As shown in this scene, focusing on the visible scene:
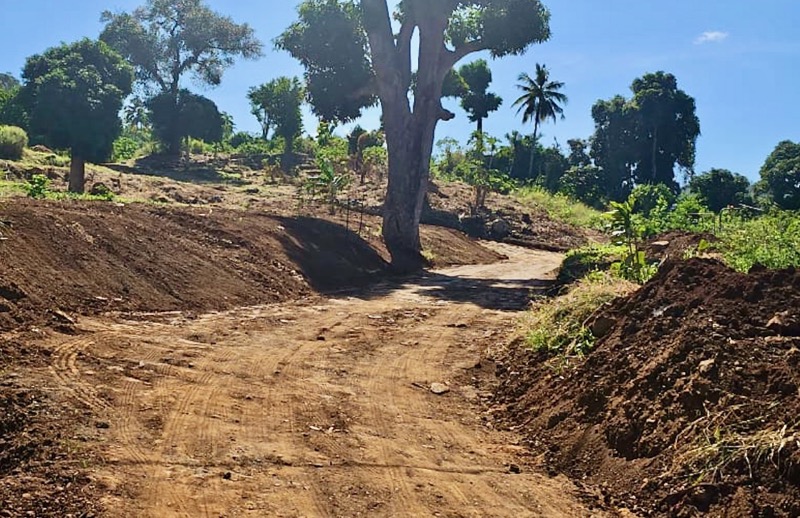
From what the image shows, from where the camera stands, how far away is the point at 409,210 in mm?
20906

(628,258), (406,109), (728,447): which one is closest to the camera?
(728,447)

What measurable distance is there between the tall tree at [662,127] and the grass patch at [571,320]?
4464 cm

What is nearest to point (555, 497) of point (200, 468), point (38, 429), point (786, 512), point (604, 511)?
point (604, 511)

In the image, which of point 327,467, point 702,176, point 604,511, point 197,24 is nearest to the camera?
point 604,511

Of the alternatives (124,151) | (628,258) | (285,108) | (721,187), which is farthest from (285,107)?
(628,258)

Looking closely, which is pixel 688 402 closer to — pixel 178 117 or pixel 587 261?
pixel 587 261

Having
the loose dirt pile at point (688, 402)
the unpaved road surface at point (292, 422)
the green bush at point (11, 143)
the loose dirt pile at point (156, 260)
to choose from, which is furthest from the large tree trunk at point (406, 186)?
the loose dirt pile at point (688, 402)

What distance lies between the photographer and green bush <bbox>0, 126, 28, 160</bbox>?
79.8ft

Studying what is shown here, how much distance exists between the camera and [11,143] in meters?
24.7

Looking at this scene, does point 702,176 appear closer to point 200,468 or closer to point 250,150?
point 250,150

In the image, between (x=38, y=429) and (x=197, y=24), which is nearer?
(x=38, y=429)

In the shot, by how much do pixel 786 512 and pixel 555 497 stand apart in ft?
4.49

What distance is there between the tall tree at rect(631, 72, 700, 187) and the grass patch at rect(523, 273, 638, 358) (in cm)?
4464

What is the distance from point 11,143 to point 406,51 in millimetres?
12985
